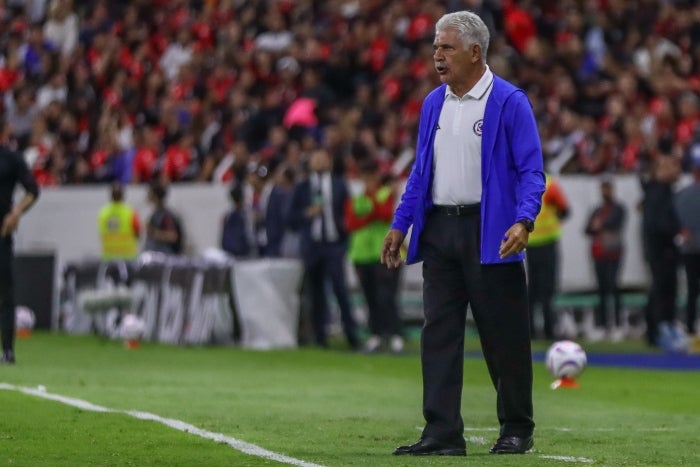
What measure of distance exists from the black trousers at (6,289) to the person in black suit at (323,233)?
18.8ft

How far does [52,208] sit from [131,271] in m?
3.35

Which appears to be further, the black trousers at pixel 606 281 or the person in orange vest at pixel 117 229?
the person in orange vest at pixel 117 229

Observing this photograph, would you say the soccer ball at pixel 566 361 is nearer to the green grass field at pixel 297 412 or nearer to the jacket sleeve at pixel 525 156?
the green grass field at pixel 297 412

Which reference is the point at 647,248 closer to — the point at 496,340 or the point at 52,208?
the point at 52,208

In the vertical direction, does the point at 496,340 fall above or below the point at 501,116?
below

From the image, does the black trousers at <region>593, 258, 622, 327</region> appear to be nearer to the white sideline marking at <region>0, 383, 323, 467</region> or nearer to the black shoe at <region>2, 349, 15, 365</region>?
the black shoe at <region>2, 349, 15, 365</region>

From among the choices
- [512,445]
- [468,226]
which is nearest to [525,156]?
[468,226]

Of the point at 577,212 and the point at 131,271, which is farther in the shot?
the point at 577,212

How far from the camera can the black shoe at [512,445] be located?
9.42m

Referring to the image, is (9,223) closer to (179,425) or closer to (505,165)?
(179,425)

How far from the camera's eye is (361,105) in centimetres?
2747

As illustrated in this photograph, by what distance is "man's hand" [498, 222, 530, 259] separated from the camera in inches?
354

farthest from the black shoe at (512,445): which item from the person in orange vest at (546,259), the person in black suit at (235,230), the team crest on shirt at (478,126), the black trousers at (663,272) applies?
the person in black suit at (235,230)

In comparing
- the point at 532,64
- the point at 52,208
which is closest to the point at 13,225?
the point at 52,208
